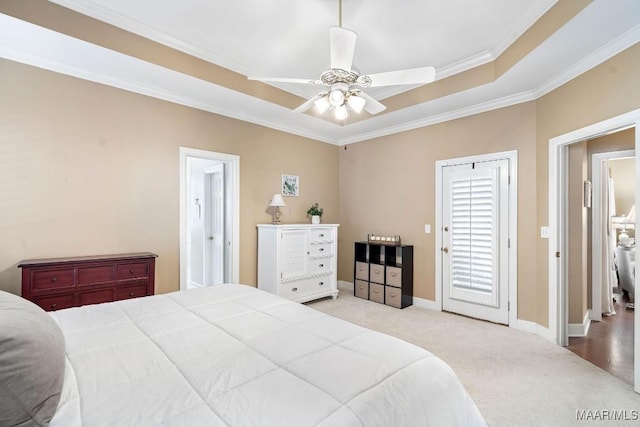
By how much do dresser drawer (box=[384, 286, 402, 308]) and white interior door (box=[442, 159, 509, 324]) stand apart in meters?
0.60

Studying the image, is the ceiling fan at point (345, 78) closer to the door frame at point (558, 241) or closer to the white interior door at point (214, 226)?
the door frame at point (558, 241)

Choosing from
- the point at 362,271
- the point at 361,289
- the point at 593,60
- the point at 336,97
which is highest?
the point at 593,60

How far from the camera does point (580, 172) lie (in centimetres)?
335

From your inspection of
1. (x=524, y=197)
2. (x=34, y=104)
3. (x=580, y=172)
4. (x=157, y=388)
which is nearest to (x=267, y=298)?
(x=157, y=388)

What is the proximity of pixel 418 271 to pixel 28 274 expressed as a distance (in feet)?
14.4

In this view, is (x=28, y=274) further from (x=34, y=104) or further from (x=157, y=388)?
(x=157, y=388)

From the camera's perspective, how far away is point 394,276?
4422 mm

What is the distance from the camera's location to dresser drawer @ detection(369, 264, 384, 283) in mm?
4574

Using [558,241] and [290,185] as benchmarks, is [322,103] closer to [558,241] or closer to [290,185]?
[290,185]

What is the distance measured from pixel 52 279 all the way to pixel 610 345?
5379 millimetres

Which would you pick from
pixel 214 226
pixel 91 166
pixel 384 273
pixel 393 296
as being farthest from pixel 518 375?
pixel 91 166

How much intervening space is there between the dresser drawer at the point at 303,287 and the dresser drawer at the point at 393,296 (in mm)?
912

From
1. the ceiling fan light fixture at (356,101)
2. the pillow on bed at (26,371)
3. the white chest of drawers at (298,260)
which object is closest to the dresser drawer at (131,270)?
the white chest of drawers at (298,260)

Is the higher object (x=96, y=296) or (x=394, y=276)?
(x=96, y=296)
